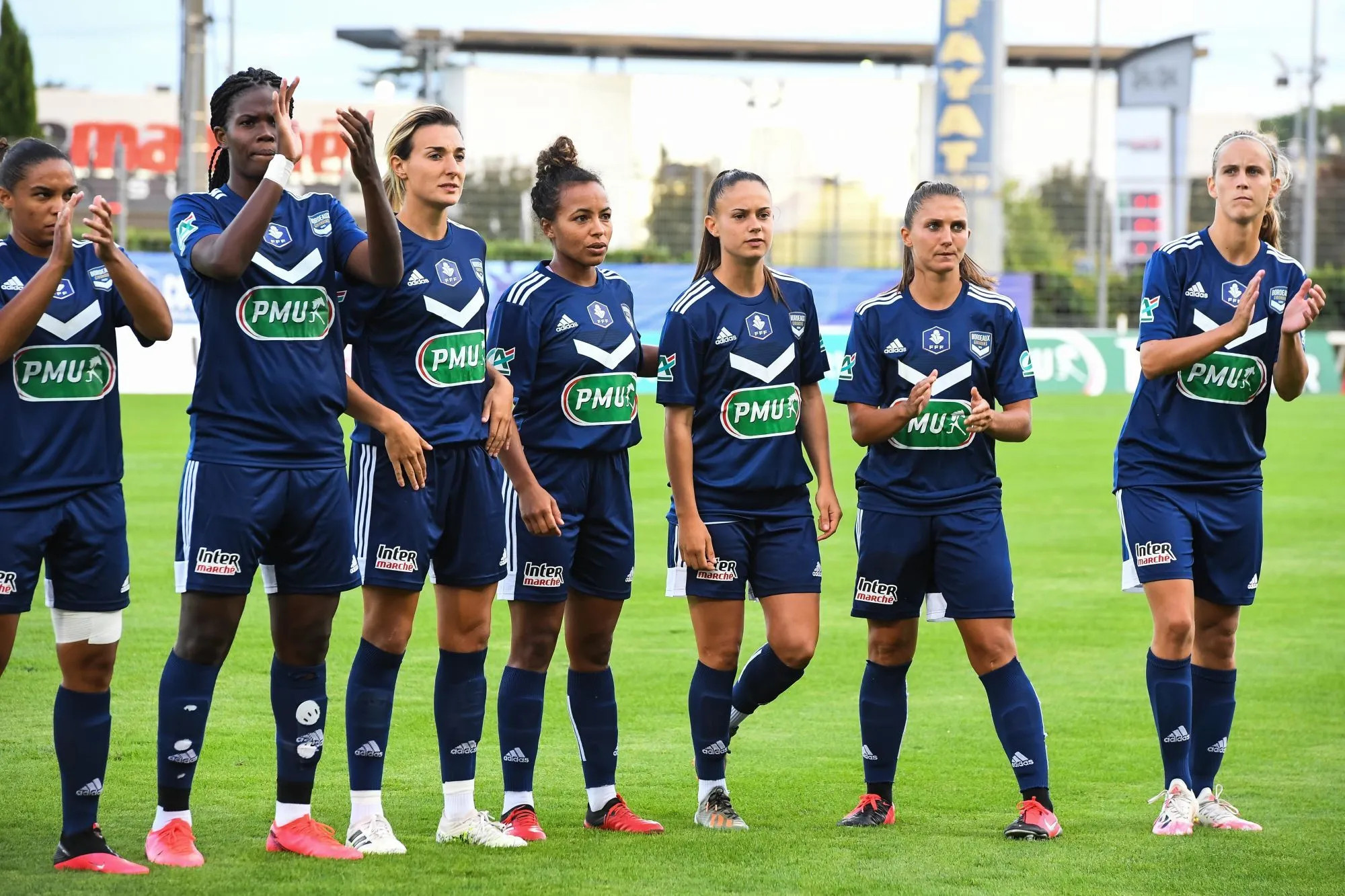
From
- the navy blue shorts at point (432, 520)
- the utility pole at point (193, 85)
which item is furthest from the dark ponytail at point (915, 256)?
the utility pole at point (193, 85)

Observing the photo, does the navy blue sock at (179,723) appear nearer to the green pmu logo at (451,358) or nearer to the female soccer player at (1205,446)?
the green pmu logo at (451,358)

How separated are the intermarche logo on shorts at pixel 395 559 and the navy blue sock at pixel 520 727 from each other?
2.02 ft

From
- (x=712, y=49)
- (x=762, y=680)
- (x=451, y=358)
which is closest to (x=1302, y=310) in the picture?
(x=762, y=680)

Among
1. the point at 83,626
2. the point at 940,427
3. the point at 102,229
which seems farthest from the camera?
the point at 940,427

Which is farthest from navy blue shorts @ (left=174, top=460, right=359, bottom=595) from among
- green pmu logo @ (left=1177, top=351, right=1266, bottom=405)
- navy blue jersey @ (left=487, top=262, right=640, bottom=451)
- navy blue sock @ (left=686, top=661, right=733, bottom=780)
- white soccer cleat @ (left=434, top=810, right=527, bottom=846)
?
green pmu logo @ (left=1177, top=351, right=1266, bottom=405)

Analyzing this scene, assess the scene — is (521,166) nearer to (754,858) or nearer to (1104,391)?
(1104,391)

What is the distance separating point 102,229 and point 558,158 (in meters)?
1.76

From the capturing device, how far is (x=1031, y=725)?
5.88m

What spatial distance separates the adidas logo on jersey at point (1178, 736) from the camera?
19.9ft

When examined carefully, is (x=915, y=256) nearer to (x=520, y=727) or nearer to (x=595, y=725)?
(x=595, y=725)

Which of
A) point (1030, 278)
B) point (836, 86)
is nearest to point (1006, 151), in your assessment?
point (836, 86)

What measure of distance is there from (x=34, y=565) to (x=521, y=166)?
57.0 m

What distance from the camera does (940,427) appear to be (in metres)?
→ 5.95

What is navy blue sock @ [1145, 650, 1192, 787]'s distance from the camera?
6.05m
